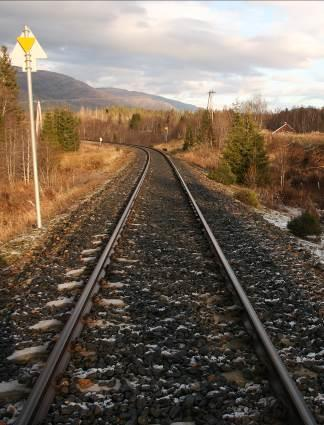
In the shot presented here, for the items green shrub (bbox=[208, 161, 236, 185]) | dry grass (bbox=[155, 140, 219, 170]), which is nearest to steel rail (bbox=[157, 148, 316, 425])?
green shrub (bbox=[208, 161, 236, 185])

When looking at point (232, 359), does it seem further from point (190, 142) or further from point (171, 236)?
point (190, 142)

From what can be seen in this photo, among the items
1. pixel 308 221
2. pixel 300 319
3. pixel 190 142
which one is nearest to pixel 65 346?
pixel 300 319

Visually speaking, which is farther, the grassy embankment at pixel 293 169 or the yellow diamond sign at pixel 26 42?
the grassy embankment at pixel 293 169

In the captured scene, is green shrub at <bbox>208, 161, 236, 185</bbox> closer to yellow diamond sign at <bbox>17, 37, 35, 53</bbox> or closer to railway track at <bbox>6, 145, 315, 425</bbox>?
yellow diamond sign at <bbox>17, 37, 35, 53</bbox>

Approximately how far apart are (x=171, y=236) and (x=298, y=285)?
3.18 meters

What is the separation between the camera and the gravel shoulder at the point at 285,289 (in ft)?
12.3

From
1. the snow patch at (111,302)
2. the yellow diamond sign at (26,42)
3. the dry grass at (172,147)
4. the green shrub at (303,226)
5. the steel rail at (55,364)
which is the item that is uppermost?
the yellow diamond sign at (26,42)

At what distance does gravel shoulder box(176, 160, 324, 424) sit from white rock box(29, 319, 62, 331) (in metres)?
2.27

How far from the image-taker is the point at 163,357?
385cm

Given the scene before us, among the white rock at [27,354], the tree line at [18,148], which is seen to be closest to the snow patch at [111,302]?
the white rock at [27,354]

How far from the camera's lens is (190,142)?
175 feet

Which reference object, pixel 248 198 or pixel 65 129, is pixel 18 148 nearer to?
pixel 65 129

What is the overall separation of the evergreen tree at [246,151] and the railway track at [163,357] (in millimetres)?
22385

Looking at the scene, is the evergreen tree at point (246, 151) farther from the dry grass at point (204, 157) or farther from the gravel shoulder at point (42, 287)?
the gravel shoulder at point (42, 287)
